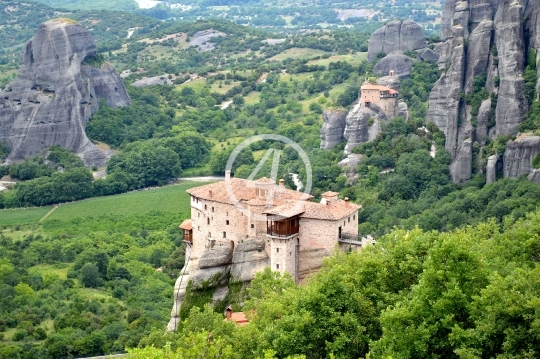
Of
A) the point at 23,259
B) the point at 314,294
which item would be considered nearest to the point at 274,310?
the point at 314,294

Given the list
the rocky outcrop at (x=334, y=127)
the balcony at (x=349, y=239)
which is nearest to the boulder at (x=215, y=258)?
the balcony at (x=349, y=239)

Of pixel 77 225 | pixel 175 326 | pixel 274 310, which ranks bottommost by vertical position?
pixel 77 225

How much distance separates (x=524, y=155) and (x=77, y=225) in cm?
4625

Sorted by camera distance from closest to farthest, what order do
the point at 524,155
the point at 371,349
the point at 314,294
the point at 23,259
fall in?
the point at 371,349 < the point at 314,294 < the point at 524,155 < the point at 23,259

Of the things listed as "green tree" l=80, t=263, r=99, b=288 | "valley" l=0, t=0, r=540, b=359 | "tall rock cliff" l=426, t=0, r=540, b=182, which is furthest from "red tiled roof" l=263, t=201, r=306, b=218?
"green tree" l=80, t=263, r=99, b=288

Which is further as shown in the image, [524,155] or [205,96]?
[205,96]

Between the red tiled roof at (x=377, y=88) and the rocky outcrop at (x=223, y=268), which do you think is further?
the red tiled roof at (x=377, y=88)

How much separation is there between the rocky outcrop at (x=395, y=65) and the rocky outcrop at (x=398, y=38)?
289cm

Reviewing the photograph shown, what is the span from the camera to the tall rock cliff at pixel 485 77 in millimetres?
93312

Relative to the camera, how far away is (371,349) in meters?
46.2

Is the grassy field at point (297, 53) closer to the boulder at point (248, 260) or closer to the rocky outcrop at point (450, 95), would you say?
the rocky outcrop at point (450, 95)

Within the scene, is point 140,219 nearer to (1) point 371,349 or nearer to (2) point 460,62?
(2) point 460,62

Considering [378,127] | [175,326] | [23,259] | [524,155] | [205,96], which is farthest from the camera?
[205,96]

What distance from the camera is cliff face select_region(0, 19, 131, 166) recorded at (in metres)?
140
